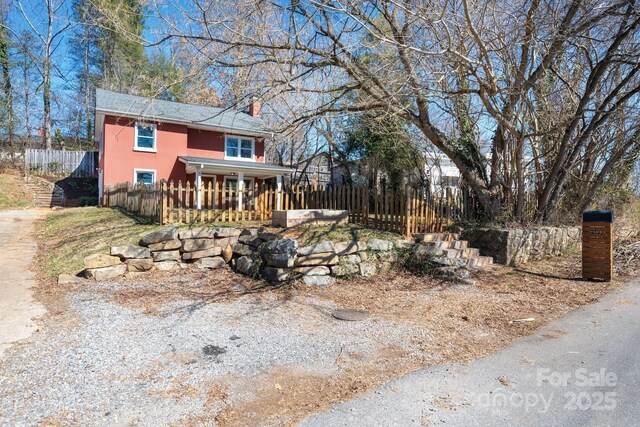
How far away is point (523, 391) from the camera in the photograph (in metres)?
3.09

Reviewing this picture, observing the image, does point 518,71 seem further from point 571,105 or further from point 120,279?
point 120,279

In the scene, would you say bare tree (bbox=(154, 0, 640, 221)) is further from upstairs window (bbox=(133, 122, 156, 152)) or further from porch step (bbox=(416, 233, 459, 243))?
upstairs window (bbox=(133, 122, 156, 152))

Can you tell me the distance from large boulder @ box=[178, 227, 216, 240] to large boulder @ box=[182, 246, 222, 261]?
0.27m

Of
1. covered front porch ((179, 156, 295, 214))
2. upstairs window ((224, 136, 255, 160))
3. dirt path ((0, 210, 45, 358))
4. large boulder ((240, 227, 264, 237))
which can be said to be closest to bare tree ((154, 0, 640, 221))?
large boulder ((240, 227, 264, 237))

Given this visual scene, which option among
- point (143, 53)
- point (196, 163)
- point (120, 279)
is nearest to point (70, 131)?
point (143, 53)

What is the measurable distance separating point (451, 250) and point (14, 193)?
82.6ft

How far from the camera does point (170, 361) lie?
3.63 m

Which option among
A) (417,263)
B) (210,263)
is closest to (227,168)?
(210,263)

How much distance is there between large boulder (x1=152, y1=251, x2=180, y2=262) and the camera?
738 cm

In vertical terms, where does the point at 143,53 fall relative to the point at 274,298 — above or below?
above

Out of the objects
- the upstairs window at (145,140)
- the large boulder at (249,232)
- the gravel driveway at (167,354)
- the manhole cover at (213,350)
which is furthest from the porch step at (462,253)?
the upstairs window at (145,140)

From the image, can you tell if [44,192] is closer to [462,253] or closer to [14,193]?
[14,193]

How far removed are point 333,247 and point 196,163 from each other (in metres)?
12.1

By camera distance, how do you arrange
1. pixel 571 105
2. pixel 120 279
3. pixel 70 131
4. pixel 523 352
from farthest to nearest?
pixel 70 131 < pixel 571 105 < pixel 120 279 < pixel 523 352
